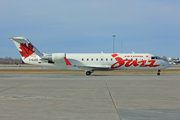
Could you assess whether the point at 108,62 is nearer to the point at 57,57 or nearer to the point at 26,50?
the point at 57,57

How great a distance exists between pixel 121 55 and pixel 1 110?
2538 cm

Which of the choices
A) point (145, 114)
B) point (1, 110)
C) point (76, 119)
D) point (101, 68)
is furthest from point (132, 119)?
point (101, 68)

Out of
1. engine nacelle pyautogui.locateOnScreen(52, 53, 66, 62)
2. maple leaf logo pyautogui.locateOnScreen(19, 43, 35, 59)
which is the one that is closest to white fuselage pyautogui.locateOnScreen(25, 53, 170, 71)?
engine nacelle pyautogui.locateOnScreen(52, 53, 66, 62)

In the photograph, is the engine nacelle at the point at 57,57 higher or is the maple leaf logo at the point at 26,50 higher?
the maple leaf logo at the point at 26,50

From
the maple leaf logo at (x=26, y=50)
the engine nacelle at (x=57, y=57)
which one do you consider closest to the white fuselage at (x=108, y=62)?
Answer: the engine nacelle at (x=57, y=57)

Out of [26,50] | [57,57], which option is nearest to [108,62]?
[57,57]

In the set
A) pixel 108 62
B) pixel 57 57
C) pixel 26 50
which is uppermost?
pixel 26 50

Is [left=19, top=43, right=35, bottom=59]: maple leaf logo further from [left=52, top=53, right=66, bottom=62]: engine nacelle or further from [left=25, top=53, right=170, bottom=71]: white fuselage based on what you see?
[left=52, top=53, right=66, bottom=62]: engine nacelle

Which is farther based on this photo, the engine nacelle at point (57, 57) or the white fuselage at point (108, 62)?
the engine nacelle at point (57, 57)

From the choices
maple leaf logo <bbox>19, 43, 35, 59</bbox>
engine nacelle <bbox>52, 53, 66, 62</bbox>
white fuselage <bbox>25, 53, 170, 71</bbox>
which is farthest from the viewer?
maple leaf logo <bbox>19, 43, 35, 59</bbox>

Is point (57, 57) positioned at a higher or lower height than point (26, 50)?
lower

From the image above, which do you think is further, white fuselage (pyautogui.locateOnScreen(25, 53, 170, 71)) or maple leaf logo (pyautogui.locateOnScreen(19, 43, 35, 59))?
maple leaf logo (pyautogui.locateOnScreen(19, 43, 35, 59))

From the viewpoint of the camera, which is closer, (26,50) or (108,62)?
(108,62)

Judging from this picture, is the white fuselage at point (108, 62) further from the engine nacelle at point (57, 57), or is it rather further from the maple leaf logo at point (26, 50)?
the maple leaf logo at point (26, 50)
